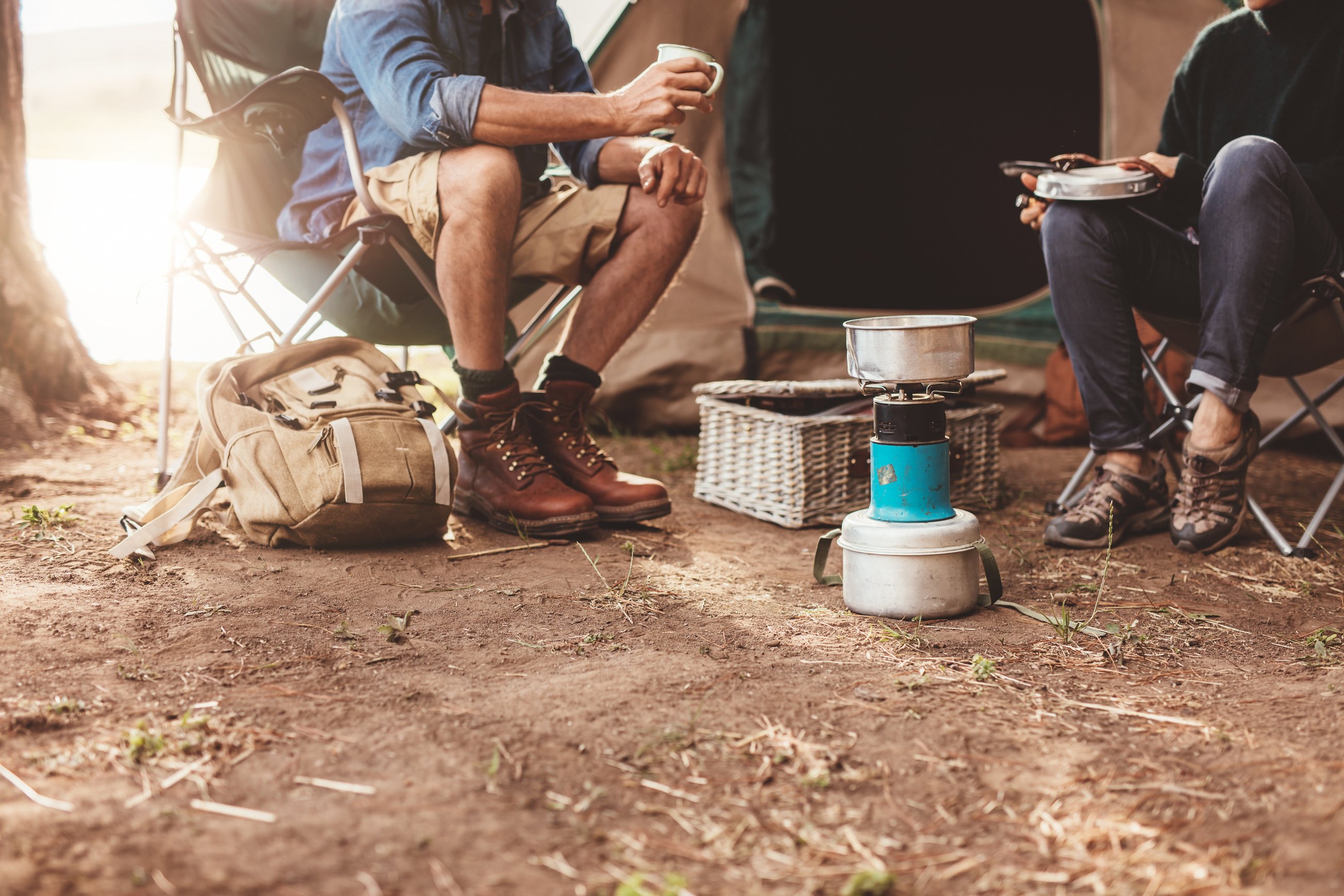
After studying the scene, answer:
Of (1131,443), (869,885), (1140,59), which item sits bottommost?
(869,885)

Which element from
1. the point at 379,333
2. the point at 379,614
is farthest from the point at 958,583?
the point at 379,333

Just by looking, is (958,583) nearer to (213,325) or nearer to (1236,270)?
(1236,270)

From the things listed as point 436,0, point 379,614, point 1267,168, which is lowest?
point 379,614

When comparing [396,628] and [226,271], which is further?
[226,271]

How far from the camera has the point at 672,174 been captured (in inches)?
87.1

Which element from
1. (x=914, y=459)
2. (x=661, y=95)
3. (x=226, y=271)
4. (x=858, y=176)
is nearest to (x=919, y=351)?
(x=914, y=459)

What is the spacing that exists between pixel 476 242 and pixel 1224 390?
1.45 meters

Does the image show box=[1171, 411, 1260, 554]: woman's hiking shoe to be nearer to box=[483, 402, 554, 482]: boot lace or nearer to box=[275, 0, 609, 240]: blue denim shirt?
box=[483, 402, 554, 482]: boot lace

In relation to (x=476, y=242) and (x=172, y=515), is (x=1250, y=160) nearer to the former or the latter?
(x=476, y=242)

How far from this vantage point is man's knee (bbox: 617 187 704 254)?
7.61 feet

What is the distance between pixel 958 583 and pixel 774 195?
2.51 m

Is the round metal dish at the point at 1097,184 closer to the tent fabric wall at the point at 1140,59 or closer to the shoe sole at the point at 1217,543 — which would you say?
the shoe sole at the point at 1217,543

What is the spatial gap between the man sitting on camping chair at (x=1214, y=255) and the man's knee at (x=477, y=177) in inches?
41.2

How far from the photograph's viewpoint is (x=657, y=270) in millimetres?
2334
